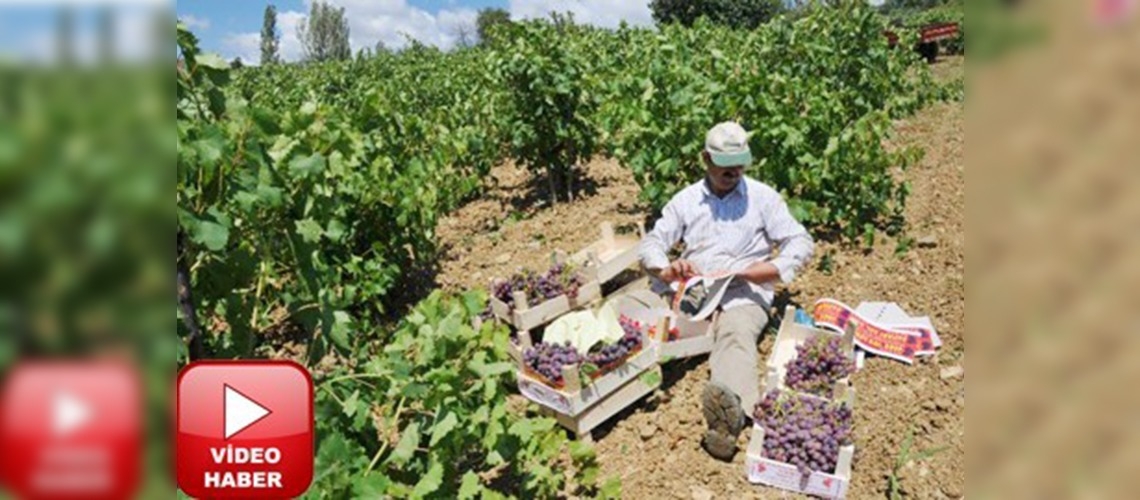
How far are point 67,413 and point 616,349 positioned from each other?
3.51 meters

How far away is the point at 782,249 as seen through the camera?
4.44 metres

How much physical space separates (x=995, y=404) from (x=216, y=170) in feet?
5.48

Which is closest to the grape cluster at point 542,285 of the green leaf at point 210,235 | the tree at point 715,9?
the green leaf at point 210,235

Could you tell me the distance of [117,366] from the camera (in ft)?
1.35

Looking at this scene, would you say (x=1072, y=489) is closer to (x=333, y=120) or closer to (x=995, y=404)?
(x=995, y=404)

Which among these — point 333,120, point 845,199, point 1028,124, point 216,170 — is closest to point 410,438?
point 216,170

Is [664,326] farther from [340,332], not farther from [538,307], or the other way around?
[340,332]

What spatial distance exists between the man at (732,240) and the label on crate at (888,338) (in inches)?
15.9

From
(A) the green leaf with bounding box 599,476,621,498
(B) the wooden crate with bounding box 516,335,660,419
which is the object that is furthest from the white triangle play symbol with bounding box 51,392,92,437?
(B) the wooden crate with bounding box 516,335,660,419

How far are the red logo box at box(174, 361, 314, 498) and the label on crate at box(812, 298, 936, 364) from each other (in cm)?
390

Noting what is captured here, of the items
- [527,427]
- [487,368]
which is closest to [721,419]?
[527,427]

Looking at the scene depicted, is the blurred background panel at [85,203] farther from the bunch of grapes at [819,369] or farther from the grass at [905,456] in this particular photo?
the bunch of grapes at [819,369]

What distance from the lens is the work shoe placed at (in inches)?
140

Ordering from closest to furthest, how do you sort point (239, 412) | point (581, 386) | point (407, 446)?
1. point (239, 412)
2. point (407, 446)
3. point (581, 386)
